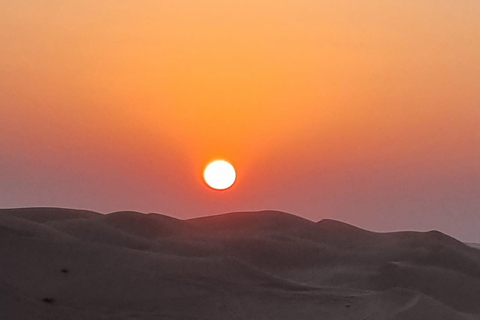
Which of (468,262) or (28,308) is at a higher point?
(468,262)

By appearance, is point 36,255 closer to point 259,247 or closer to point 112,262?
point 112,262

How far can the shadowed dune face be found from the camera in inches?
122

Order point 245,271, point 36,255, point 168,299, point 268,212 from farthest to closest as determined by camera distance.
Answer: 1. point 268,212
2. point 245,271
3. point 36,255
4. point 168,299

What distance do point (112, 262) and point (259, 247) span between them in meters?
1.47

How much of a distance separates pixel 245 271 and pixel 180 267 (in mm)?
367

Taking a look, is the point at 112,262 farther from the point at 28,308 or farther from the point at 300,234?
the point at 300,234

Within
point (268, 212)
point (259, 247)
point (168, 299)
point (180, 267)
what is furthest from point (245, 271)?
point (268, 212)

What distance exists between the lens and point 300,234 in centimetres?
568

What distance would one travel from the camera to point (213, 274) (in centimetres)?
363

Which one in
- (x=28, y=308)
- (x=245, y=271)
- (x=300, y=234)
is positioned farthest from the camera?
(x=300, y=234)

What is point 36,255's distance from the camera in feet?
11.6

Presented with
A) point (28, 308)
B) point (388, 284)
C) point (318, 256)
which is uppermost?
point (318, 256)

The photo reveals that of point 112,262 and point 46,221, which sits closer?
point 112,262

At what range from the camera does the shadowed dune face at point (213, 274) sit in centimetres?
309
